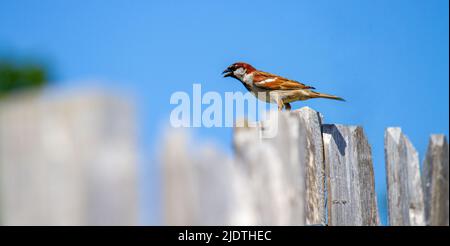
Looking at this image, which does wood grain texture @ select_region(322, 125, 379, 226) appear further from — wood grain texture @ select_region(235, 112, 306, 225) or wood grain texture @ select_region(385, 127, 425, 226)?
wood grain texture @ select_region(235, 112, 306, 225)

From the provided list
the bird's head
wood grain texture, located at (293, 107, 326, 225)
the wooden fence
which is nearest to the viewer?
the wooden fence

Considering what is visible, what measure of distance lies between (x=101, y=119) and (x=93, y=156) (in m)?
0.10

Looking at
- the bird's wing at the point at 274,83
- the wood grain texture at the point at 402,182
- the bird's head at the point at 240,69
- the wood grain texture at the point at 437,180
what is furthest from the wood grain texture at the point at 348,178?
the bird's head at the point at 240,69

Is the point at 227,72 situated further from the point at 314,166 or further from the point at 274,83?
the point at 314,166

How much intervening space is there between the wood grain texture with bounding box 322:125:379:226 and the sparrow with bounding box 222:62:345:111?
400 cm

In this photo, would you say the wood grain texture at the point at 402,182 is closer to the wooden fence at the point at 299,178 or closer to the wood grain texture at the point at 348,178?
the wooden fence at the point at 299,178

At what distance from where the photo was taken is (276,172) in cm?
274

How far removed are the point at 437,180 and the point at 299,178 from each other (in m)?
1.19

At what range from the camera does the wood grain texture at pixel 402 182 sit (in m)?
3.71

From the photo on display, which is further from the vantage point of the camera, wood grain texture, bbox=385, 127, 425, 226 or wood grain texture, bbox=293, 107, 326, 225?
wood grain texture, bbox=385, 127, 425, 226

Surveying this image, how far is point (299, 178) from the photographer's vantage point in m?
2.86

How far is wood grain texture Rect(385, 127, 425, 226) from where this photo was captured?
3.71 metres

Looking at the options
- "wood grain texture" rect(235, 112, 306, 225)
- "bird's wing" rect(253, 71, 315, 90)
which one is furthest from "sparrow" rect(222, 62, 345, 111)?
"wood grain texture" rect(235, 112, 306, 225)
